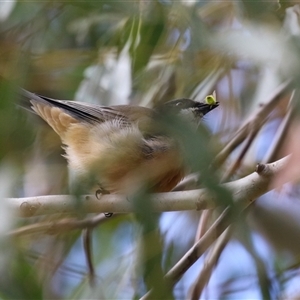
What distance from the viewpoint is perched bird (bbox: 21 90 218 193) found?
63.7 inches

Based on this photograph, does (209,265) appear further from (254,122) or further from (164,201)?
(254,122)

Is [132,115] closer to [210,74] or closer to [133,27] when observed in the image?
[210,74]

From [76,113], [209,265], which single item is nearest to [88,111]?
[76,113]

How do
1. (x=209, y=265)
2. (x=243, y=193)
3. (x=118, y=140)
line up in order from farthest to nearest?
(x=118, y=140)
(x=209, y=265)
(x=243, y=193)

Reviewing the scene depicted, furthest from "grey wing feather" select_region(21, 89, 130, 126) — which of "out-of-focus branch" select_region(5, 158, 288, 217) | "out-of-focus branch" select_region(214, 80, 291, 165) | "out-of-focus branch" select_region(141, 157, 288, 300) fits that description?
"out-of-focus branch" select_region(141, 157, 288, 300)

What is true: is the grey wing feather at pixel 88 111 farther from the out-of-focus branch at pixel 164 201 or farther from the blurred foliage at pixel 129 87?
the out-of-focus branch at pixel 164 201

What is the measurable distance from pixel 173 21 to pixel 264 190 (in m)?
0.43

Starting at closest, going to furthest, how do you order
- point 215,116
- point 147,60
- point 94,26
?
point 147,60, point 94,26, point 215,116

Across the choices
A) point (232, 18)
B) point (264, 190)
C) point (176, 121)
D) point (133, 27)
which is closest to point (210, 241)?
point (264, 190)

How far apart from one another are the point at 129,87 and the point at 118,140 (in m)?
0.16

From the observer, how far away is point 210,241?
1.30 m

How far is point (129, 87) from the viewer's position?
1817 mm

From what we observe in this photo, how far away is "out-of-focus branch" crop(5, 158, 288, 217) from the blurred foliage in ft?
0.19

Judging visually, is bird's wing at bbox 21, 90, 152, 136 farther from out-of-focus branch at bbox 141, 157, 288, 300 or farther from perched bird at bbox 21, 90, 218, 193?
out-of-focus branch at bbox 141, 157, 288, 300
